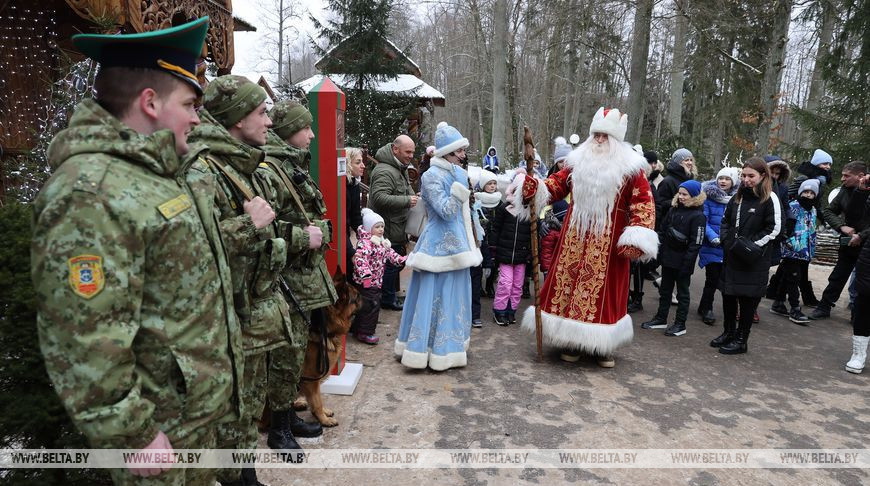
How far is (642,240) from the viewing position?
14.6 ft

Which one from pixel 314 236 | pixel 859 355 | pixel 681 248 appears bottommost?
pixel 859 355

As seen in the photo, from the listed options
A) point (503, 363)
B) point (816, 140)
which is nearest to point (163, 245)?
point (503, 363)

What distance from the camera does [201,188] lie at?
173cm

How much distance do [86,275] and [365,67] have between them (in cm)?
1194

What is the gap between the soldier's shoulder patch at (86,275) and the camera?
129cm

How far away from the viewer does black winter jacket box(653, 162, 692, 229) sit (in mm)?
6668

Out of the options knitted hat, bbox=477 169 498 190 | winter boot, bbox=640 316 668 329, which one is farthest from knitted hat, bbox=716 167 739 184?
knitted hat, bbox=477 169 498 190

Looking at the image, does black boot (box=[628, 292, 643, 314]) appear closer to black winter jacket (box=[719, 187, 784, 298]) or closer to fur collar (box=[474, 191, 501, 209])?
black winter jacket (box=[719, 187, 784, 298])

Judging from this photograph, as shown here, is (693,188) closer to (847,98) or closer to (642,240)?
(642,240)

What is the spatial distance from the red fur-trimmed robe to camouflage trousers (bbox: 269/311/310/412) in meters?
2.71

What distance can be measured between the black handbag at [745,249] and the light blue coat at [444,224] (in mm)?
2729

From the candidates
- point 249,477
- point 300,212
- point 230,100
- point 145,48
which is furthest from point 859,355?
point 145,48

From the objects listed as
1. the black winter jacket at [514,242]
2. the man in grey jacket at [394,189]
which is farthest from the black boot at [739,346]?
the man in grey jacket at [394,189]

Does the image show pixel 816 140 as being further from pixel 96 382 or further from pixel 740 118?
pixel 96 382
